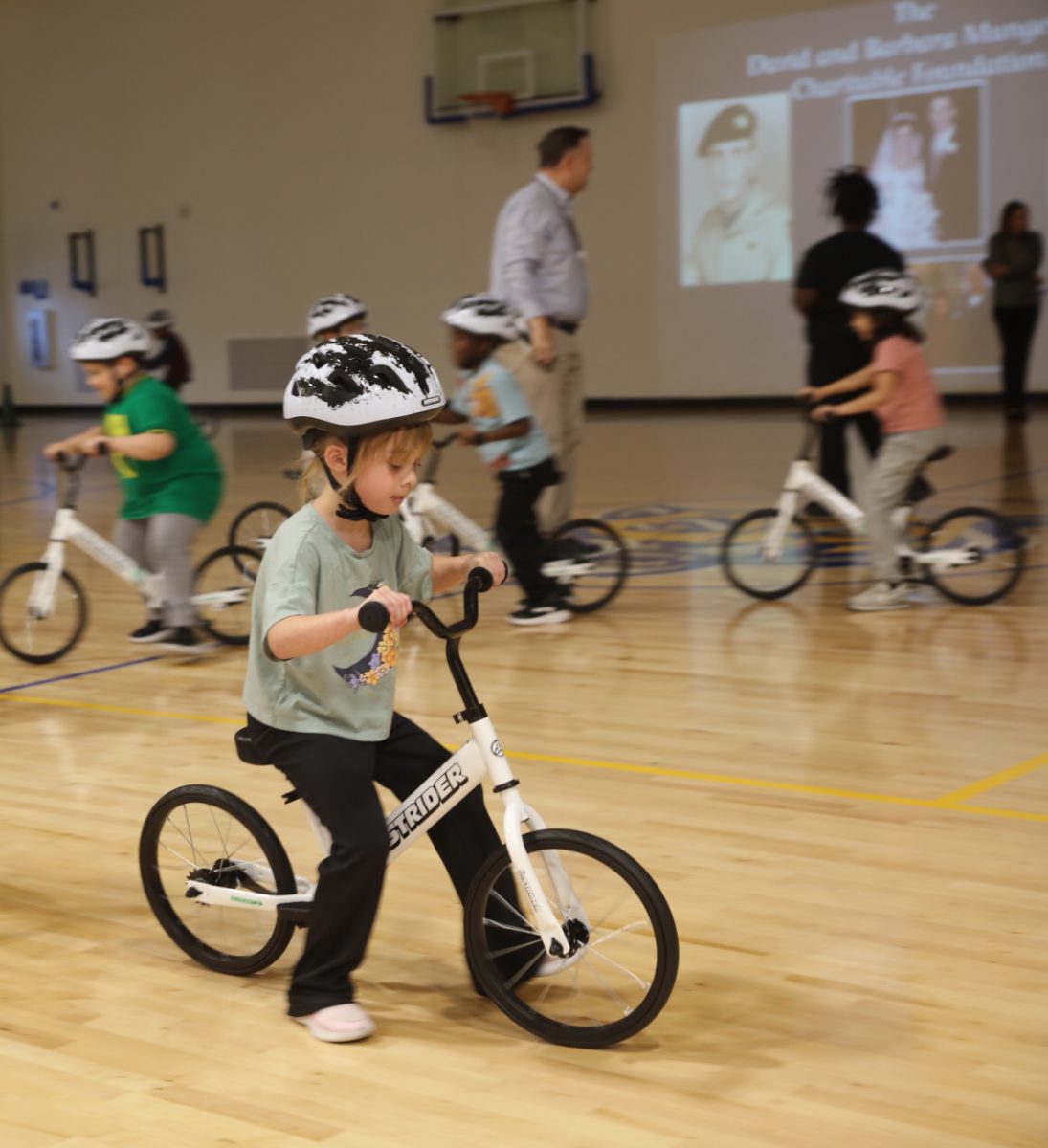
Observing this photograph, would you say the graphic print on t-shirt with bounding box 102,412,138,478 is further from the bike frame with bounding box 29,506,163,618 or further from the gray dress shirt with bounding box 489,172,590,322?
the gray dress shirt with bounding box 489,172,590,322

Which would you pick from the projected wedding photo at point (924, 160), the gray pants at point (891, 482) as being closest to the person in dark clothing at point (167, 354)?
the projected wedding photo at point (924, 160)

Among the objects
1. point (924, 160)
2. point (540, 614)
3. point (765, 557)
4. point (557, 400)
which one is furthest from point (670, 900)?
point (924, 160)

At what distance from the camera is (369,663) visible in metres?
2.81

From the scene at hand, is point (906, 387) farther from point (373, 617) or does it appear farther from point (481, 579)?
point (373, 617)

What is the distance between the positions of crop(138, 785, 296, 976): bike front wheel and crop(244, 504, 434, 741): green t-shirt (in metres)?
0.28

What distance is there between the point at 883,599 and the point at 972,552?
16.1 inches

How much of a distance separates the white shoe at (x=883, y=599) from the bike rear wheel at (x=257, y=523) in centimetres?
255

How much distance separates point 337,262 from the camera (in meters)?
20.5

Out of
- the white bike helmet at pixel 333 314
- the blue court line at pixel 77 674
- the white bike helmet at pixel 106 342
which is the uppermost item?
the white bike helmet at pixel 333 314

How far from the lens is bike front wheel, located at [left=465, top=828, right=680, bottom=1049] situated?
8.65ft

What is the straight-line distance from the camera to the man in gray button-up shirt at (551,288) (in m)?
7.16

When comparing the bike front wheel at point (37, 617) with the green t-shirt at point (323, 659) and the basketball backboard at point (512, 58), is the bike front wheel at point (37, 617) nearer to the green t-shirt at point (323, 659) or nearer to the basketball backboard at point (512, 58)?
the green t-shirt at point (323, 659)

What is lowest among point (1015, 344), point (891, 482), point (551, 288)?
point (891, 482)

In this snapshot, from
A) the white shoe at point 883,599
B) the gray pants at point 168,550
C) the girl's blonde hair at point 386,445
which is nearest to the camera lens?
the girl's blonde hair at point 386,445
